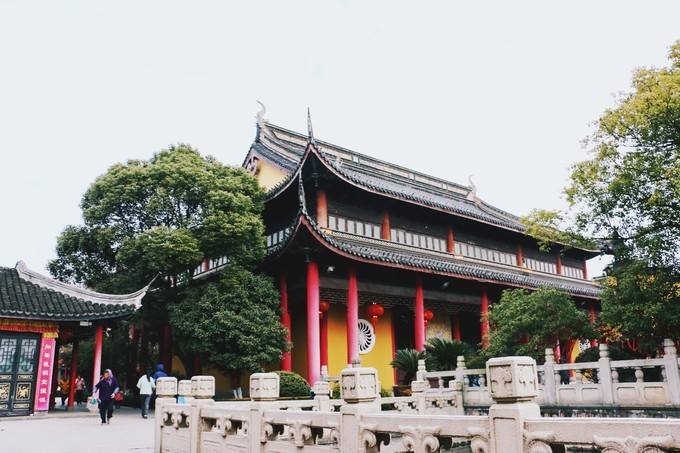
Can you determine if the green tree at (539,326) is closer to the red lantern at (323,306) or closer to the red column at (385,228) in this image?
the red lantern at (323,306)

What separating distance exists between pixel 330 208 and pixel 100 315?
8.14 metres

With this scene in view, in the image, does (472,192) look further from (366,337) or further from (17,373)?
(17,373)

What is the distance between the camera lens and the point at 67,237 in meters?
18.9

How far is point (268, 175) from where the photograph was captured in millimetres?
22812

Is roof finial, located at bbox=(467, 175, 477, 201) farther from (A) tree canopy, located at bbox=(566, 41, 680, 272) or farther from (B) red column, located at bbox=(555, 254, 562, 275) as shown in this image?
(A) tree canopy, located at bbox=(566, 41, 680, 272)

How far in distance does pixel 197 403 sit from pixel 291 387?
7103mm

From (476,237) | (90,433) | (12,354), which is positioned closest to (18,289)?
(12,354)

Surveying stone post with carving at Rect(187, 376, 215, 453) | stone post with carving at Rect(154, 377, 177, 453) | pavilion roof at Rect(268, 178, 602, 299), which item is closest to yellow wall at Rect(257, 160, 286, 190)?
pavilion roof at Rect(268, 178, 602, 299)

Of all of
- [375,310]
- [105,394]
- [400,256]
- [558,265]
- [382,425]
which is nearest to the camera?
[382,425]

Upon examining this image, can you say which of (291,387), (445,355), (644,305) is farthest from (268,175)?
(644,305)

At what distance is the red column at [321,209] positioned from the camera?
19109 millimetres

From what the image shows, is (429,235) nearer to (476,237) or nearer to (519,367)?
(476,237)

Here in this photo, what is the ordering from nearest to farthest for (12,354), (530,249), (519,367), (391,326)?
(519,367) → (12,354) → (391,326) → (530,249)

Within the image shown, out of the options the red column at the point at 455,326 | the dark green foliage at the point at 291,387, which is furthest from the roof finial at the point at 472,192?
the dark green foliage at the point at 291,387
